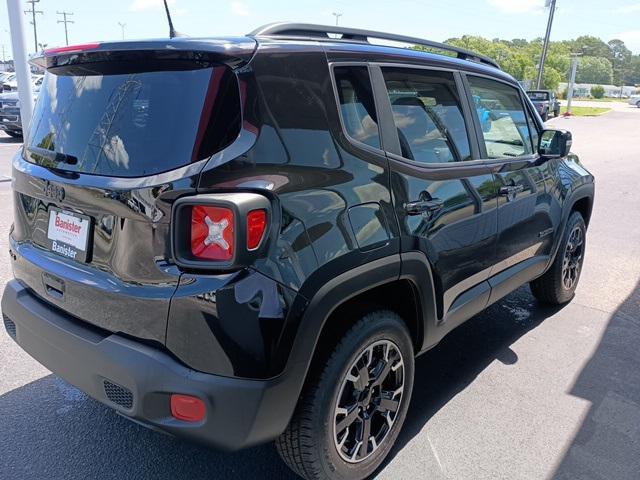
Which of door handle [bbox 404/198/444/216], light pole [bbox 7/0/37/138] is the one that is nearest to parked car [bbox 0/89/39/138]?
light pole [bbox 7/0/37/138]

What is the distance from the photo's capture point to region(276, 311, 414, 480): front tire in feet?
6.95

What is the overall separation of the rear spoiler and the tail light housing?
50cm

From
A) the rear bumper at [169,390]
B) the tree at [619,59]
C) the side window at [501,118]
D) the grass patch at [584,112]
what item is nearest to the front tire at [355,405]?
the rear bumper at [169,390]

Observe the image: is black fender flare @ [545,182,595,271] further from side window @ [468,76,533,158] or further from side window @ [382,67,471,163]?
side window @ [382,67,471,163]

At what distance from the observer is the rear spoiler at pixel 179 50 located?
1897mm

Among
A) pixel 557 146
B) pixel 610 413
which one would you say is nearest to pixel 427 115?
pixel 557 146

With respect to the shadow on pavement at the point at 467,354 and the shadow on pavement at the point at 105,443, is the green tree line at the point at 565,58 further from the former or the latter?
the shadow on pavement at the point at 105,443

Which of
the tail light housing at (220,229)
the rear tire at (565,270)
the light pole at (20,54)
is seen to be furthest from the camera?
the light pole at (20,54)

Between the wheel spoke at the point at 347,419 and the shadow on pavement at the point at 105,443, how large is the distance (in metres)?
0.44

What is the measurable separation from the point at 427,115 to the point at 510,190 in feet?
2.91

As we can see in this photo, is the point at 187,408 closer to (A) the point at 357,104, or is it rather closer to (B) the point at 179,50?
(B) the point at 179,50

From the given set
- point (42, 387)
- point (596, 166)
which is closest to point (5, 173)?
point (42, 387)

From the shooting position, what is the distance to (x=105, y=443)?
2656 mm

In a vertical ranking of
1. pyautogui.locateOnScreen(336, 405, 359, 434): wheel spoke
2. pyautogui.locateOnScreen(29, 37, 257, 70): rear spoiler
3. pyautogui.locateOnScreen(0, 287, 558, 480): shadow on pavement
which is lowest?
pyautogui.locateOnScreen(0, 287, 558, 480): shadow on pavement
